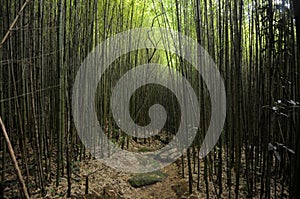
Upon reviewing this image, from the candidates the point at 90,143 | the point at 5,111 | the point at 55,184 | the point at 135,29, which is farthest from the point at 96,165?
the point at 135,29

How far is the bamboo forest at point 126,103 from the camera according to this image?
255 centimetres

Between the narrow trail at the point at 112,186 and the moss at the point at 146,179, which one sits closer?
the narrow trail at the point at 112,186

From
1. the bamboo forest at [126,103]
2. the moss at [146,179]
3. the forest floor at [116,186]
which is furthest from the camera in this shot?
the moss at [146,179]

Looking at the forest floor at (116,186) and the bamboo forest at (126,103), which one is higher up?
the bamboo forest at (126,103)

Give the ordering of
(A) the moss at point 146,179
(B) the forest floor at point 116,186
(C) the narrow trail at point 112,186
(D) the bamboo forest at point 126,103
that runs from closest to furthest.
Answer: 1. (D) the bamboo forest at point 126,103
2. (B) the forest floor at point 116,186
3. (C) the narrow trail at point 112,186
4. (A) the moss at point 146,179

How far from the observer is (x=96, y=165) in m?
4.09

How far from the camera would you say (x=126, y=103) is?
5.81 m

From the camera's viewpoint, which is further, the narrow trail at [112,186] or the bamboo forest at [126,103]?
the narrow trail at [112,186]

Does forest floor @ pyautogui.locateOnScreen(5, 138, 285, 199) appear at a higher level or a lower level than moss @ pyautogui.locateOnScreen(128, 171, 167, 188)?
higher

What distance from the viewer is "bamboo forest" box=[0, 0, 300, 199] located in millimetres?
2547

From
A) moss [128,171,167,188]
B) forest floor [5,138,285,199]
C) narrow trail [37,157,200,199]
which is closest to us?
forest floor [5,138,285,199]

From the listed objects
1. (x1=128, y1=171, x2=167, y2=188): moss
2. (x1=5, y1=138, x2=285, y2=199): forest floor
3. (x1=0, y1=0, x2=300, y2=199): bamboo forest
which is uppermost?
(x1=0, y1=0, x2=300, y2=199): bamboo forest

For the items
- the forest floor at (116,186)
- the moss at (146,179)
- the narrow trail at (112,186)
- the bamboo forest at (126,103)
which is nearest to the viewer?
the bamboo forest at (126,103)

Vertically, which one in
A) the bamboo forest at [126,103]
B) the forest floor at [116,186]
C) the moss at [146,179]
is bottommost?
the moss at [146,179]
